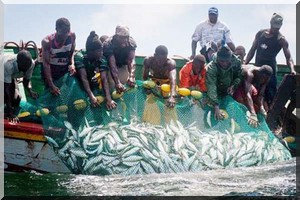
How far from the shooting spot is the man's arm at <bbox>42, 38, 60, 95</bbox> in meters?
9.51

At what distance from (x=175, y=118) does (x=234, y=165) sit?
1308 mm

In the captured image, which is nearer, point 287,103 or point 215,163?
point 215,163

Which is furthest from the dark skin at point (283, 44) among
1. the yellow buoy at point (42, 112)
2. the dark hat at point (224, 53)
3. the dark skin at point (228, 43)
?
the yellow buoy at point (42, 112)

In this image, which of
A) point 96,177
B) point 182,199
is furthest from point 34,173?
point 182,199

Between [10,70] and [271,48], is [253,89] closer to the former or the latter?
[271,48]

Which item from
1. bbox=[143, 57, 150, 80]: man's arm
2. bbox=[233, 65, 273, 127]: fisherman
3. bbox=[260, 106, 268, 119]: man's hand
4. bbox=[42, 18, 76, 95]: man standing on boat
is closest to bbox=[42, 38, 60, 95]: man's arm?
bbox=[42, 18, 76, 95]: man standing on boat

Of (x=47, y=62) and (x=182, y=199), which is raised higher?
(x=47, y=62)

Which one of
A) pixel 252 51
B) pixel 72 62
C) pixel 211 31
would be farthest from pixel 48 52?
pixel 252 51

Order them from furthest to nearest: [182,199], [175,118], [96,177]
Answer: [175,118], [96,177], [182,199]

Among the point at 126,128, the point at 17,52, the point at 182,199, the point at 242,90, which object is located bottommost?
the point at 182,199

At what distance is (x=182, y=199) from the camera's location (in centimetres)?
857

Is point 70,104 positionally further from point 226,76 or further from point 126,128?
point 226,76

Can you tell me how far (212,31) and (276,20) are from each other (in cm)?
119

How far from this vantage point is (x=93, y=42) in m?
9.58
